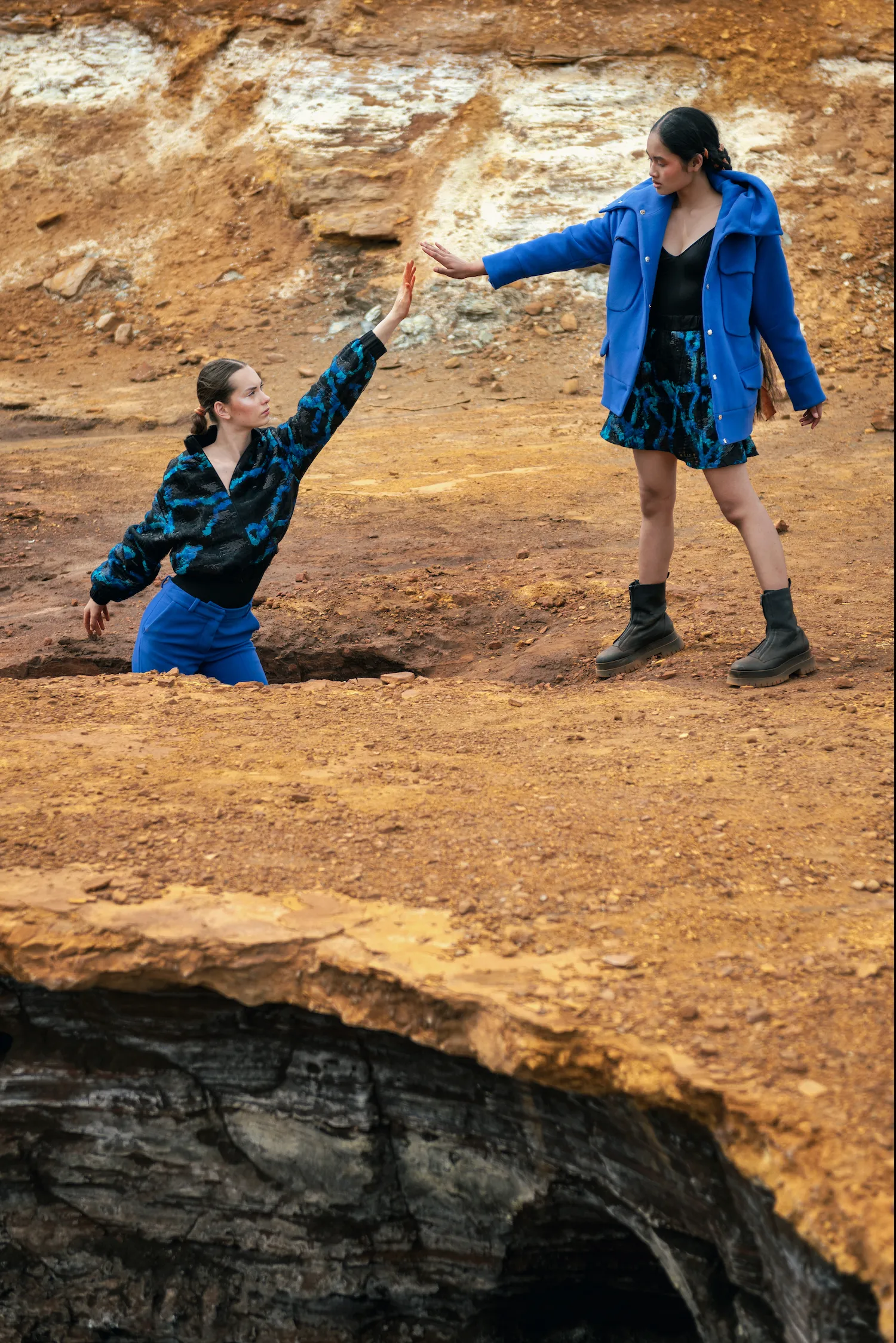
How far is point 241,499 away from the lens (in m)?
4.39

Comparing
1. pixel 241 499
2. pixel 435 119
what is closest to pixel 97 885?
pixel 241 499

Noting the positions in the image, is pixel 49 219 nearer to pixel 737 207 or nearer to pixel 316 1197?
pixel 737 207

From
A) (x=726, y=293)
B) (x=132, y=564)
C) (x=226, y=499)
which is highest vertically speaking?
(x=726, y=293)

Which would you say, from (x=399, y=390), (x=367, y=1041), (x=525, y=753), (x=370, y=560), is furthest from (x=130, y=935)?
(x=399, y=390)

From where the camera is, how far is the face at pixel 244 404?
429 centimetres

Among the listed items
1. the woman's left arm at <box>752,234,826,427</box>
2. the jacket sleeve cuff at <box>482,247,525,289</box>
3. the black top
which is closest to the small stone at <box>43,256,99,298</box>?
the jacket sleeve cuff at <box>482,247,525,289</box>

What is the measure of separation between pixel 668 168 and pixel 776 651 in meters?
1.51

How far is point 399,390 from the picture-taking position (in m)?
10.6

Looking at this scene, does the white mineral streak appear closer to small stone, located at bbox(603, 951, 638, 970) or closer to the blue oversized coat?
the blue oversized coat

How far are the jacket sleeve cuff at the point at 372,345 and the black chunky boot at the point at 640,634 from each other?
1.24 meters

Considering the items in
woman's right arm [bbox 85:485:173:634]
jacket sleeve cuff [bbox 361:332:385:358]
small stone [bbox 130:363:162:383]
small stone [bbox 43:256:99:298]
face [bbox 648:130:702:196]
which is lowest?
small stone [bbox 130:363:162:383]

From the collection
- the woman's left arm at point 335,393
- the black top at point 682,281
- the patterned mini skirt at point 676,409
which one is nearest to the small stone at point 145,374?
the woman's left arm at point 335,393

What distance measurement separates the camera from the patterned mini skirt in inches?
153

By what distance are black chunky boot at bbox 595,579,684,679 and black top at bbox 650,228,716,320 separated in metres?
0.97
